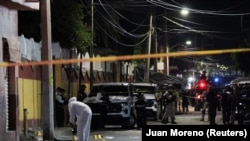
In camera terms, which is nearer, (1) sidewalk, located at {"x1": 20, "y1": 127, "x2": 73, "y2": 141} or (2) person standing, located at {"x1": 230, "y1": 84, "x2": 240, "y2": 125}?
(1) sidewalk, located at {"x1": 20, "y1": 127, "x2": 73, "y2": 141}

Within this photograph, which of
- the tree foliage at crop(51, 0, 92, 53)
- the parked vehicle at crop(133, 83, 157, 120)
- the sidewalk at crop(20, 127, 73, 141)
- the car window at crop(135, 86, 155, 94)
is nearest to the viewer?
the sidewalk at crop(20, 127, 73, 141)

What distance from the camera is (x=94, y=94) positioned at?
83.5 feet

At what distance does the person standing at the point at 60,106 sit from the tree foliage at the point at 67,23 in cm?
225

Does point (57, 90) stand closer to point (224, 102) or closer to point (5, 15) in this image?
point (224, 102)

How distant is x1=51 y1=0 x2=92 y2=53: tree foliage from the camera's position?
81.8ft

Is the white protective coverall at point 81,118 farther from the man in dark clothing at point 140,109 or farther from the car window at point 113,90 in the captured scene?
the car window at point 113,90

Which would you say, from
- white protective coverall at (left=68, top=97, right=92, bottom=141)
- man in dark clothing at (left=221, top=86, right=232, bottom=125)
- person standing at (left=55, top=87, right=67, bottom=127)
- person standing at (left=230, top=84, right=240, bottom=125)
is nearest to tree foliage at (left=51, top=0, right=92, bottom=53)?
person standing at (left=55, top=87, right=67, bottom=127)

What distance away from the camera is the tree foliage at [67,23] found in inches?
→ 981

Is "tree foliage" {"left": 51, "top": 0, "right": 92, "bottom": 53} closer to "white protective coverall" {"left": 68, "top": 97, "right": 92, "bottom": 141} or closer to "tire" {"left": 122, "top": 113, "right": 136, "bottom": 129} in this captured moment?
"tire" {"left": 122, "top": 113, "right": 136, "bottom": 129}

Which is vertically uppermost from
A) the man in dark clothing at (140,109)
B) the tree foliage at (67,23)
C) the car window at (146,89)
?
the tree foliage at (67,23)

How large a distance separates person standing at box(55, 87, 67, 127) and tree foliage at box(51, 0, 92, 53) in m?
2.25

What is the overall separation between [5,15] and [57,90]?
10113 millimetres

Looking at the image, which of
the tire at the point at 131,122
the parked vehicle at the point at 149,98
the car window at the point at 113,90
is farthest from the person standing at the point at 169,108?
the tire at the point at 131,122

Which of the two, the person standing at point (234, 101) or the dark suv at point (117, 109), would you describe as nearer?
the person standing at point (234, 101)
